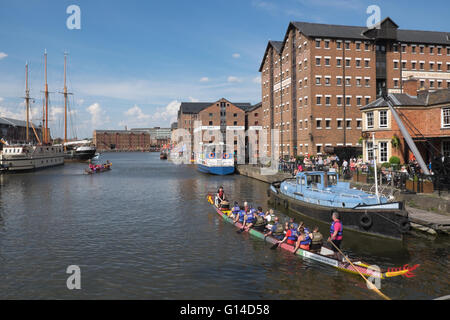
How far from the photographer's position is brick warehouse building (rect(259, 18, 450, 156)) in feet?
179

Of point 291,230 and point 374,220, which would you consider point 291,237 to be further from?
point 374,220

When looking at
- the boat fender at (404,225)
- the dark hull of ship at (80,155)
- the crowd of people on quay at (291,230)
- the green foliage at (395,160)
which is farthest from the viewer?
the dark hull of ship at (80,155)

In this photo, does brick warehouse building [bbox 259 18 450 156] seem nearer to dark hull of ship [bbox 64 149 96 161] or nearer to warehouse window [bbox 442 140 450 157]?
warehouse window [bbox 442 140 450 157]

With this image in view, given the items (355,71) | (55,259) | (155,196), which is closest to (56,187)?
(155,196)

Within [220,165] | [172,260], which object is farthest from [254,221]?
[220,165]

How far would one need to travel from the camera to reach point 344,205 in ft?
72.3

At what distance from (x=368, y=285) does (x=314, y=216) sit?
11.2m

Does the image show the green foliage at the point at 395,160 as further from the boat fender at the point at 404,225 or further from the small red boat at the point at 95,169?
the small red boat at the point at 95,169

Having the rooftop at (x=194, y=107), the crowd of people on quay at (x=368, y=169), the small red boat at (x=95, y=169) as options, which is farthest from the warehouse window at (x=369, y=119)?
the rooftop at (x=194, y=107)

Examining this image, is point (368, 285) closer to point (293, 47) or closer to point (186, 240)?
point (186, 240)

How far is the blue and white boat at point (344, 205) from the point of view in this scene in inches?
764

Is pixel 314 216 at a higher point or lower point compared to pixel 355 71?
lower

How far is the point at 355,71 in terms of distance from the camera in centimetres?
5525

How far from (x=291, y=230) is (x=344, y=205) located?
5.38 m
